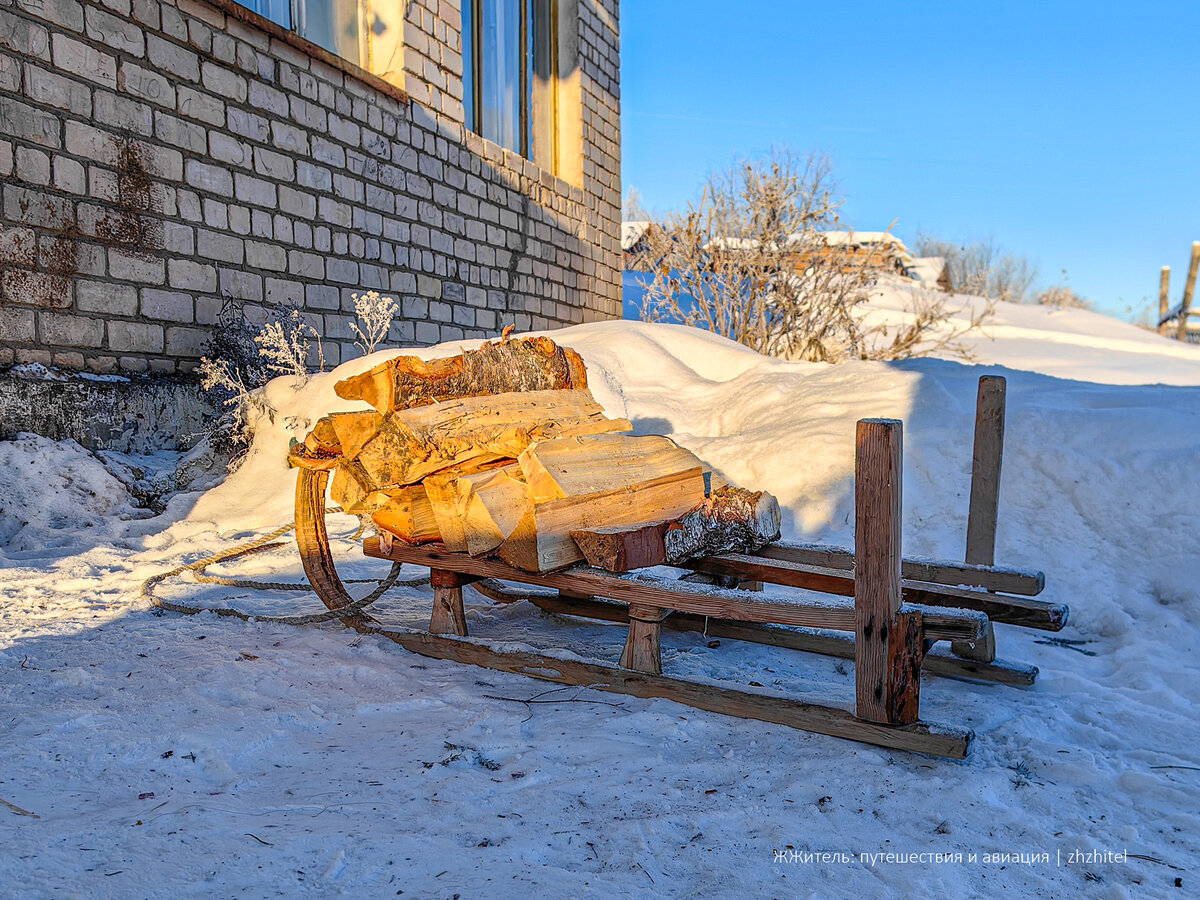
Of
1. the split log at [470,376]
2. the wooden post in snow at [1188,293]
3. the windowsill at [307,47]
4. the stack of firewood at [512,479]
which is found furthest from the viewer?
the wooden post in snow at [1188,293]

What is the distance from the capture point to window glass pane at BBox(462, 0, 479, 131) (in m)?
9.30

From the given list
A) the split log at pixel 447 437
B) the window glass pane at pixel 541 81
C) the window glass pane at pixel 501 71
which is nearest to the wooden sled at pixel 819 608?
the split log at pixel 447 437

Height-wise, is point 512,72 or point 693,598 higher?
point 512,72

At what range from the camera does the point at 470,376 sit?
3.24 metres

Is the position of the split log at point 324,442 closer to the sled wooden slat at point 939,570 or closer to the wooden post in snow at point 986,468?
the sled wooden slat at point 939,570

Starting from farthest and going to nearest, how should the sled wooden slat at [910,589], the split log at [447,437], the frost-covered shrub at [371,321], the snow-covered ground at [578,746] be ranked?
the frost-covered shrub at [371,321] → the split log at [447,437] → the sled wooden slat at [910,589] → the snow-covered ground at [578,746]

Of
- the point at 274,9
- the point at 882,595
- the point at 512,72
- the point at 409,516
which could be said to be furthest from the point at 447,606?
the point at 512,72

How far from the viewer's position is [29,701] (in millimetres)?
2279

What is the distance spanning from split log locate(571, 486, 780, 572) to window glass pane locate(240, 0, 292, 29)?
19.7 ft

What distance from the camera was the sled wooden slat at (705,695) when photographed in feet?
6.77

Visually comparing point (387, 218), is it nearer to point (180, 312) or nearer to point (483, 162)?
point (483, 162)

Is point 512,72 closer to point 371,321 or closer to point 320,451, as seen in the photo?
point 371,321

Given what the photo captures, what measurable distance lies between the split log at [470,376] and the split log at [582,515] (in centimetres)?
71

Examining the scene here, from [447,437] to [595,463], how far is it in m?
0.53
